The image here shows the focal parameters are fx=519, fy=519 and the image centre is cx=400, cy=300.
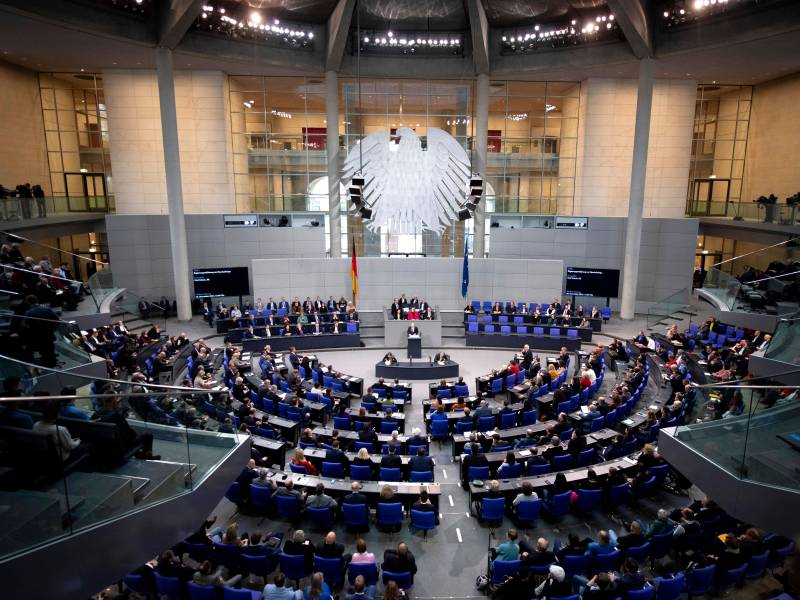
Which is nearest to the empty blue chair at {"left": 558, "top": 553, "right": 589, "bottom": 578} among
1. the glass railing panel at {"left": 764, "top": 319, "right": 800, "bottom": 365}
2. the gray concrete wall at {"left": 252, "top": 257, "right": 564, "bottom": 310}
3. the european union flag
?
the glass railing panel at {"left": 764, "top": 319, "right": 800, "bottom": 365}

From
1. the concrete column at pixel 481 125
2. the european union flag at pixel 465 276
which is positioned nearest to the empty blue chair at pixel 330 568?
the european union flag at pixel 465 276

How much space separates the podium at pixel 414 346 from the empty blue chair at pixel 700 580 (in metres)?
11.5

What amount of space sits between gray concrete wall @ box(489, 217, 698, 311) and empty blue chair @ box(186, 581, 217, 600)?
2044cm

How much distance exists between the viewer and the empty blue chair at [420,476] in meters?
9.48

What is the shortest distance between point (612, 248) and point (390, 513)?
1973 cm

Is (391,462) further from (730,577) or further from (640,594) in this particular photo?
(730,577)

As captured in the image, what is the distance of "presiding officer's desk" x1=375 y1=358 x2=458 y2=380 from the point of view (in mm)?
16359

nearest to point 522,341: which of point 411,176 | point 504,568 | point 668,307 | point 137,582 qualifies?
point 668,307

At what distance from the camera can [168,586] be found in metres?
6.68

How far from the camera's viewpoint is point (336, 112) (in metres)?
23.3

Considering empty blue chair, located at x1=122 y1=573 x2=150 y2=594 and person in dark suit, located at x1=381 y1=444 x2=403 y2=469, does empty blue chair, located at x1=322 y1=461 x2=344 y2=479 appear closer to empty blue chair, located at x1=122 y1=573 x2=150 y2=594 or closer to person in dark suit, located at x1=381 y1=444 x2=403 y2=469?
person in dark suit, located at x1=381 y1=444 x2=403 y2=469

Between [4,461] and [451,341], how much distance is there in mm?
17547

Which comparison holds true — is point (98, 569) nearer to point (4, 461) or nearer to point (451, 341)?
point (4, 461)

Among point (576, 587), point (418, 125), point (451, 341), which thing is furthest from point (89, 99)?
point (576, 587)
